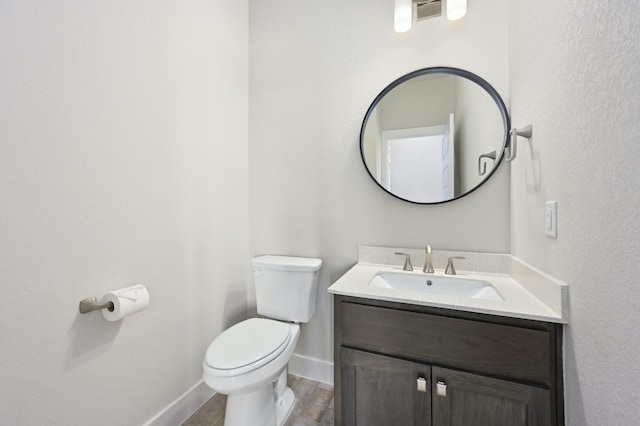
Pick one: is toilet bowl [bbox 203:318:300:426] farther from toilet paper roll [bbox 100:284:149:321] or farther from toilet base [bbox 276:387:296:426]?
toilet paper roll [bbox 100:284:149:321]

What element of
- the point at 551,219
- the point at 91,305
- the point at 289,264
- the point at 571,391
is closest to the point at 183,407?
the point at 91,305

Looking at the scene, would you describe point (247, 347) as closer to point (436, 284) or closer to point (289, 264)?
point (289, 264)

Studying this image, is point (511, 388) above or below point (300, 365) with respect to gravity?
above

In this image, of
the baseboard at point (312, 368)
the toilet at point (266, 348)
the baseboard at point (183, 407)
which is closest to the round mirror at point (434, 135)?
the toilet at point (266, 348)

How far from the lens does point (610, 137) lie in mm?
624

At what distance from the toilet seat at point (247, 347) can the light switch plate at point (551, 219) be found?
1179mm

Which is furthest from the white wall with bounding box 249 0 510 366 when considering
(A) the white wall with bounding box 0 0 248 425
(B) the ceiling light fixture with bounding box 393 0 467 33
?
(A) the white wall with bounding box 0 0 248 425

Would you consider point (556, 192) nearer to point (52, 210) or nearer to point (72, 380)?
point (52, 210)

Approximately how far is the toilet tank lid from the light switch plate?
42.0 inches

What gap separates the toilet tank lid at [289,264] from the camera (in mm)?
1544

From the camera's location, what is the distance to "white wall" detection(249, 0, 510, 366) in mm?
1423

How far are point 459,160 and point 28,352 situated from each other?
196 centimetres

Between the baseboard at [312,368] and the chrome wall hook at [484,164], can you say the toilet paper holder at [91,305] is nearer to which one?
the baseboard at [312,368]

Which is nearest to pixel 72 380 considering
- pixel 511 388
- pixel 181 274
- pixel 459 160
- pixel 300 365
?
pixel 181 274
